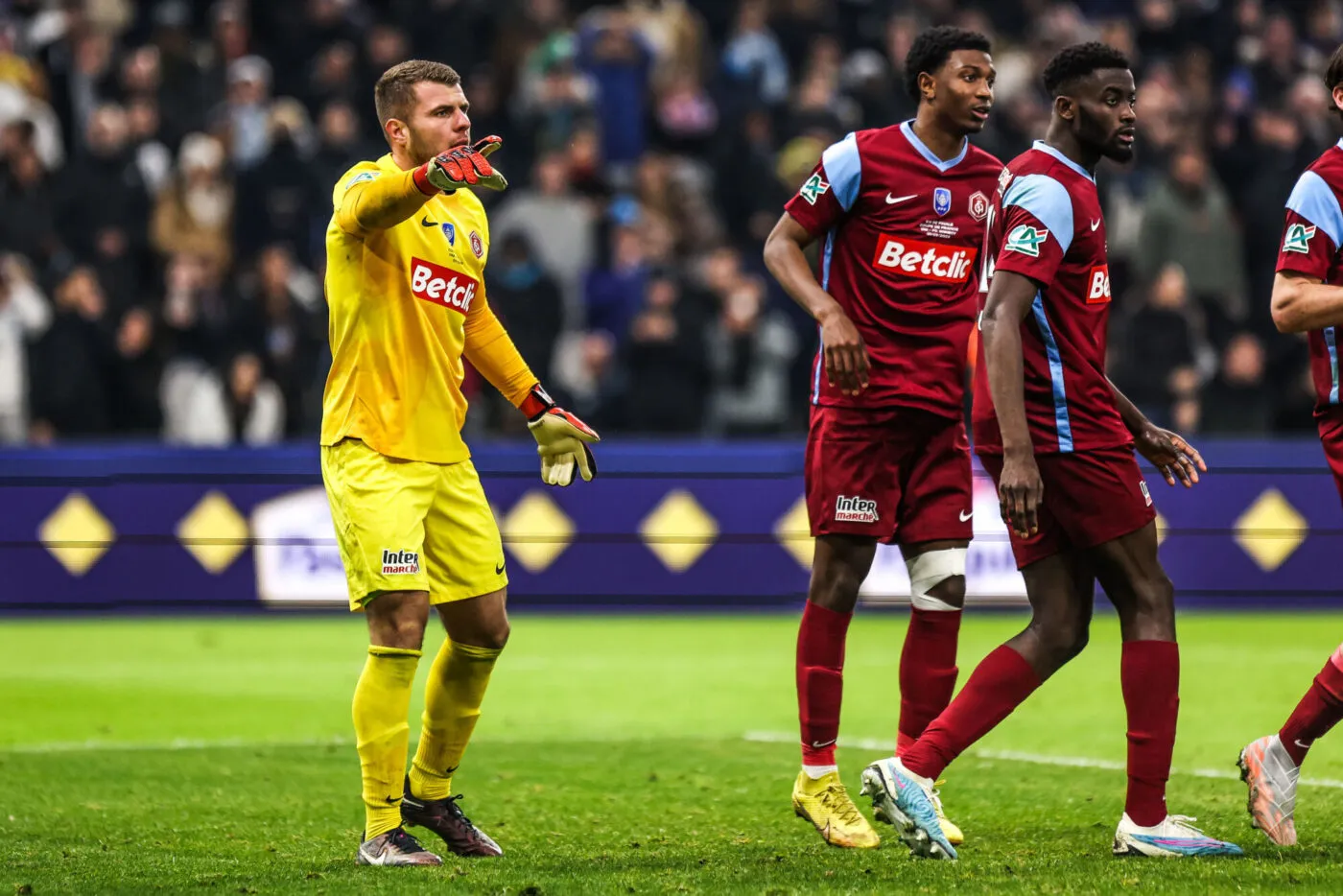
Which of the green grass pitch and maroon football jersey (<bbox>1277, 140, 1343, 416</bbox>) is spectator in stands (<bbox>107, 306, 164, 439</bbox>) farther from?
maroon football jersey (<bbox>1277, 140, 1343, 416</bbox>)

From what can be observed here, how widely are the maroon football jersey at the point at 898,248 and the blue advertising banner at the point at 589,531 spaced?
7148 millimetres

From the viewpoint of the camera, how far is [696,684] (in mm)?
11219

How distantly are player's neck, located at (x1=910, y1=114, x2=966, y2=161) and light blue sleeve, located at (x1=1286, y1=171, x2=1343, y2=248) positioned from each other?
1.28 meters

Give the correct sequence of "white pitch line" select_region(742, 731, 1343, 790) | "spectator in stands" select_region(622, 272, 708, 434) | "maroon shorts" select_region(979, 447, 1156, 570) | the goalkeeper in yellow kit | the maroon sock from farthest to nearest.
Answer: "spectator in stands" select_region(622, 272, 708, 434), "white pitch line" select_region(742, 731, 1343, 790), the maroon sock, the goalkeeper in yellow kit, "maroon shorts" select_region(979, 447, 1156, 570)

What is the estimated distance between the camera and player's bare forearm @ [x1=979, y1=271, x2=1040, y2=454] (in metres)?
5.76

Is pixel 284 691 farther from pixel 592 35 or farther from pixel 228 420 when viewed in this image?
pixel 592 35

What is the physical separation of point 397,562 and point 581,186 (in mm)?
10507

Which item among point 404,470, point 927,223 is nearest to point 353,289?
point 404,470

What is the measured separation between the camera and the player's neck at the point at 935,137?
269 inches

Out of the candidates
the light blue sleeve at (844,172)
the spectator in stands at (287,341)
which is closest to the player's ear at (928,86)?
the light blue sleeve at (844,172)

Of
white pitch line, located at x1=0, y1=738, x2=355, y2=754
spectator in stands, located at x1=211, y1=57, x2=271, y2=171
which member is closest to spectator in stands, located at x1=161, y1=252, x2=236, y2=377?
spectator in stands, located at x1=211, y1=57, x2=271, y2=171

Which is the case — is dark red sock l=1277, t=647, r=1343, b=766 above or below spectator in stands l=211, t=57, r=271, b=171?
below

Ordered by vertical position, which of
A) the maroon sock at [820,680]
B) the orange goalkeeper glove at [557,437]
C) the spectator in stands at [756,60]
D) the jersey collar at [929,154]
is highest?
the spectator in stands at [756,60]

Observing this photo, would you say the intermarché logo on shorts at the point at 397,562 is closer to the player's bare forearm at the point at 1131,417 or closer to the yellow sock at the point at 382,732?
the yellow sock at the point at 382,732
